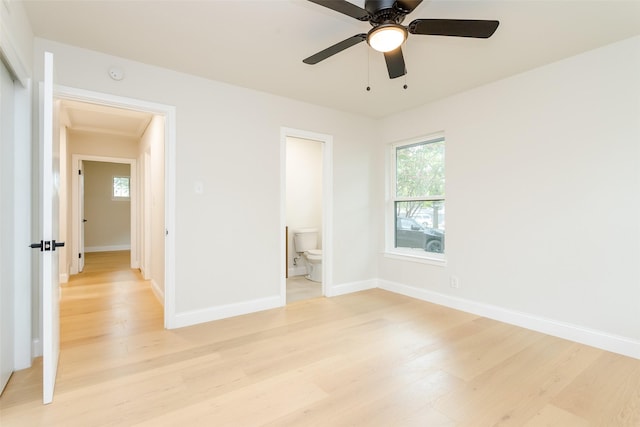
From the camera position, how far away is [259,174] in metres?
3.39

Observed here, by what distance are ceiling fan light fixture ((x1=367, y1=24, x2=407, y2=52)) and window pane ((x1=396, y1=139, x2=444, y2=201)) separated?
7.21ft

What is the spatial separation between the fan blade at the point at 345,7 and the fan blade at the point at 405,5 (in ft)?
0.54

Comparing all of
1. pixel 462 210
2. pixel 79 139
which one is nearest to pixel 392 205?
pixel 462 210

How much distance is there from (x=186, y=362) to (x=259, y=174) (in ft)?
6.38

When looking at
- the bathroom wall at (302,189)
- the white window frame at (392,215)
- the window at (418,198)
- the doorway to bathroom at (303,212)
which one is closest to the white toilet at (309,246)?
the doorway to bathroom at (303,212)

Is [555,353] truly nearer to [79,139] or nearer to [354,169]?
[354,169]

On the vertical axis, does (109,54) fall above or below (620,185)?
above

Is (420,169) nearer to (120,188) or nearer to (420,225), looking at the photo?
(420,225)

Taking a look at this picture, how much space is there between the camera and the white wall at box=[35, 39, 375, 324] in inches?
107

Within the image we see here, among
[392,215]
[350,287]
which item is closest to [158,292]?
[350,287]

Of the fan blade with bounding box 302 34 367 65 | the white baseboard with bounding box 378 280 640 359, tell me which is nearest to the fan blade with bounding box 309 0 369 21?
the fan blade with bounding box 302 34 367 65

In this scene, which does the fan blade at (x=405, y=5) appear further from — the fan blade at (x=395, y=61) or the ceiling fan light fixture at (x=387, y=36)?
the fan blade at (x=395, y=61)

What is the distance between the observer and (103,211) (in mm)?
8109

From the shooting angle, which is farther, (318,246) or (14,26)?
(318,246)
